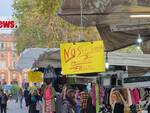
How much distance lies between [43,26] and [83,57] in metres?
23.6

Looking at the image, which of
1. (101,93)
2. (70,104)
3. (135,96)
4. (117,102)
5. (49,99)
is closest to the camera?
(117,102)

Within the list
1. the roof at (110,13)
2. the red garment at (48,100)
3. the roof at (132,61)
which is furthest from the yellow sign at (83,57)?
the red garment at (48,100)

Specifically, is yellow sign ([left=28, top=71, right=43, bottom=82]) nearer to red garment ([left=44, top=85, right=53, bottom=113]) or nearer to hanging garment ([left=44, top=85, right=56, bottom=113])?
red garment ([left=44, top=85, right=53, bottom=113])

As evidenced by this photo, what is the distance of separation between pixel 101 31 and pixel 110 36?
24 cm

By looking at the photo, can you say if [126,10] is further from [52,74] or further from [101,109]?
[52,74]

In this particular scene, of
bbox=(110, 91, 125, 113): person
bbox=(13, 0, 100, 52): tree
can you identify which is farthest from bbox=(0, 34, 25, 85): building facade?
bbox=(110, 91, 125, 113): person

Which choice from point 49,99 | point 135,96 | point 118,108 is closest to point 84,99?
point 49,99

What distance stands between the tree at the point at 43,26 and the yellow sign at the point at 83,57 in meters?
14.0

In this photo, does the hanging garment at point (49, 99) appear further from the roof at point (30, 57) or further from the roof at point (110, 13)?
the roof at point (110, 13)

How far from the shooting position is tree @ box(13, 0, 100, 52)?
82.5ft

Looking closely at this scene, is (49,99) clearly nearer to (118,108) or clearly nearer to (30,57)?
(30,57)

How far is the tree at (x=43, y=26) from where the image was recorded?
25.2m

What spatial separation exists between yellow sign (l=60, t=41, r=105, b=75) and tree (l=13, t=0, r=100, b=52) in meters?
14.0

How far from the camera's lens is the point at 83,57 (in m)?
8.48
